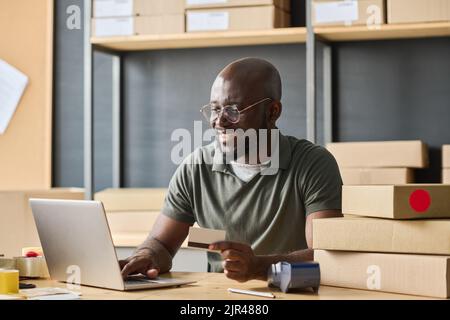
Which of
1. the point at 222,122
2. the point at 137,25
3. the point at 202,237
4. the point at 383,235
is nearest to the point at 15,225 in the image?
the point at 137,25

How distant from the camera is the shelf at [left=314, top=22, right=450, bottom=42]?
310cm

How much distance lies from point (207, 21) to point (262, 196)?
3.80 feet

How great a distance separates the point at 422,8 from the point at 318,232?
150cm

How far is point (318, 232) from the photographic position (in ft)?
6.15

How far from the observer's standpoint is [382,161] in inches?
123

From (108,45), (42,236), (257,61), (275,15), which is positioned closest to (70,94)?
(108,45)

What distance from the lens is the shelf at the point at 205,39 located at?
3.32m

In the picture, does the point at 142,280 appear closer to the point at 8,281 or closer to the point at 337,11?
the point at 8,281

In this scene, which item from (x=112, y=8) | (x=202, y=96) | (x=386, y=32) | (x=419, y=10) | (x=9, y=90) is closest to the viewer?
(x=419, y=10)

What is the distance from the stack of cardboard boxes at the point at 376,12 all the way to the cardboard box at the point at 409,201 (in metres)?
1.45

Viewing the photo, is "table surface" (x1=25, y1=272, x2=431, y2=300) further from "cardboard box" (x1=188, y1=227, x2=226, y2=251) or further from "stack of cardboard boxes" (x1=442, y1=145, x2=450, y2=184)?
"stack of cardboard boxes" (x1=442, y1=145, x2=450, y2=184)

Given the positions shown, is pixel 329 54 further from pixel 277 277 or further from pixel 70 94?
pixel 277 277

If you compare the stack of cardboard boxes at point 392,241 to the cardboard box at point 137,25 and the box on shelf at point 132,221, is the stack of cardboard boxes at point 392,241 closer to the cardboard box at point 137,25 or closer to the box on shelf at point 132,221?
the box on shelf at point 132,221

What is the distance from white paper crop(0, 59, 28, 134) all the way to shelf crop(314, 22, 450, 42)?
152 cm
